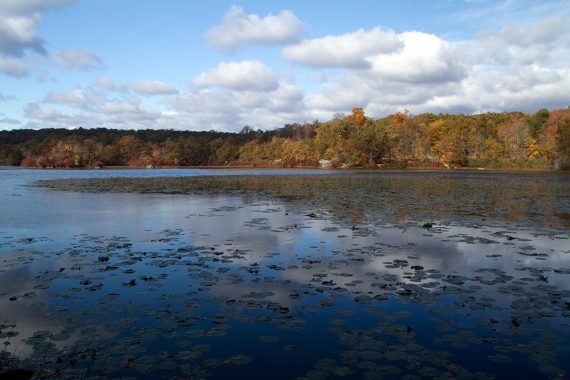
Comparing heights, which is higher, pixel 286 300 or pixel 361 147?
pixel 361 147

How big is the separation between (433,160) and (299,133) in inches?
2282

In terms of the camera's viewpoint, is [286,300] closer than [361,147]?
Yes

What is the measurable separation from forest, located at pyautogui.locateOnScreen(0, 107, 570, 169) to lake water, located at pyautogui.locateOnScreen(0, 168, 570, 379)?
69215mm

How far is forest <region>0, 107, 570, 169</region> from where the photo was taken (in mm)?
83000

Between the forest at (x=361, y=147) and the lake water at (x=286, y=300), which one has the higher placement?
the forest at (x=361, y=147)

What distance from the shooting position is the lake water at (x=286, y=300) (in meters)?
4.71

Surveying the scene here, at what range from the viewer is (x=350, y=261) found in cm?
929

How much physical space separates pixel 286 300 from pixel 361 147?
277 feet

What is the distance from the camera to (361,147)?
88875mm

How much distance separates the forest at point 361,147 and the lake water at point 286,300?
69.2 metres

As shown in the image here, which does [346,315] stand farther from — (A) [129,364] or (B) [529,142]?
(B) [529,142]

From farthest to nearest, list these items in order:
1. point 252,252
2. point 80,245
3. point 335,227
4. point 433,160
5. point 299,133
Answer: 1. point 299,133
2. point 433,160
3. point 335,227
4. point 80,245
5. point 252,252

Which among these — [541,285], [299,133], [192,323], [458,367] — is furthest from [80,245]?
[299,133]

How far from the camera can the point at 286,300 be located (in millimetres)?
6789
